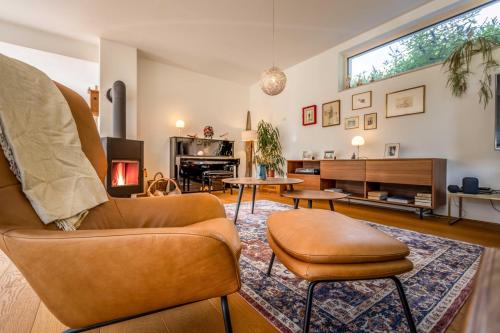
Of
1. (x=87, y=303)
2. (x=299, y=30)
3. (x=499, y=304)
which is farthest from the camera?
(x=299, y=30)

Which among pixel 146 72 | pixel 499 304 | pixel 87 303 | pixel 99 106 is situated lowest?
pixel 87 303

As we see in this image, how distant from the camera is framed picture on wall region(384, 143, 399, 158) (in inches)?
121

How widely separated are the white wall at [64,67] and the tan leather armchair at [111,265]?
4.17m

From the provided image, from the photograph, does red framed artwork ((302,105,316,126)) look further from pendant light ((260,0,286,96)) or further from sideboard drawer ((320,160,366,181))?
pendant light ((260,0,286,96))

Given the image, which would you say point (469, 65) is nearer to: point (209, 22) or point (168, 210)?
point (209, 22)

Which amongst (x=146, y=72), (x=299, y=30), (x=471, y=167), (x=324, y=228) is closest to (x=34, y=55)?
(x=146, y=72)

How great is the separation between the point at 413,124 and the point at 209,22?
3231 millimetres

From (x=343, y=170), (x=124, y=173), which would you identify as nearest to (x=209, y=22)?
(x=124, y=173)

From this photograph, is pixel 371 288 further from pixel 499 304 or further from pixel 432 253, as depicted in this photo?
pixel 499 304

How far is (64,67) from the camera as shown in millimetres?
3760

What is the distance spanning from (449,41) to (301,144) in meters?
2.59

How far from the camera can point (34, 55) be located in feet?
11.5

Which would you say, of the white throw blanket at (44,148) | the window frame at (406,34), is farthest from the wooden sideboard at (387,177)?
the white throw blanket at (44,148)

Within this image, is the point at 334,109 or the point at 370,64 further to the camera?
the point at 334,109
